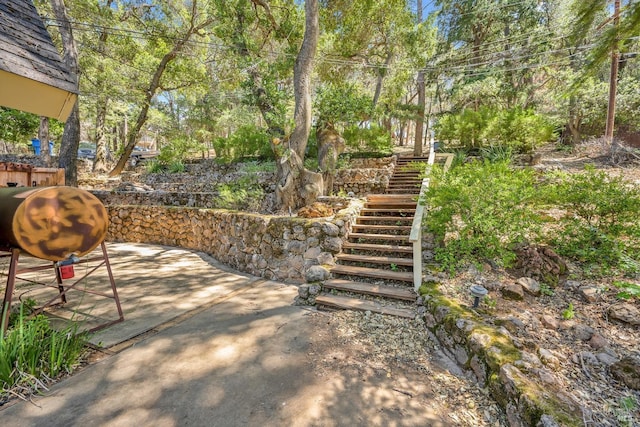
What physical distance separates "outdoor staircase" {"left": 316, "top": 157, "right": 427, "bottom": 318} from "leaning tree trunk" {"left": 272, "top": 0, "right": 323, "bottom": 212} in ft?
6.10

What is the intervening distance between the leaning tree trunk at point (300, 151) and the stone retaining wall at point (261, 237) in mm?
1518

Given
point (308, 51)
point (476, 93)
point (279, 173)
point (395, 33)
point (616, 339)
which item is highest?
point (395, 33)

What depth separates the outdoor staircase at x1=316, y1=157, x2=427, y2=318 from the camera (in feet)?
13.2

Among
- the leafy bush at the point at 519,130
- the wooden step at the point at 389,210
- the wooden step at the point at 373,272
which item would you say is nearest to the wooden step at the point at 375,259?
the wooden step at the point at 373,272

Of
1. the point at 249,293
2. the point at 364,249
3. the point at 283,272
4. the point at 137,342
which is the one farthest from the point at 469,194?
the point at 137,342

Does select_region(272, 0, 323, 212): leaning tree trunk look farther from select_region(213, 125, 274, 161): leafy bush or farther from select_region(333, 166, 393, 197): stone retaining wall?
select_region(213, 125, 274, 161): leafy bush

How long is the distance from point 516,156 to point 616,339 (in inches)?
336

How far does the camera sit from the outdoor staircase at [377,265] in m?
4.02

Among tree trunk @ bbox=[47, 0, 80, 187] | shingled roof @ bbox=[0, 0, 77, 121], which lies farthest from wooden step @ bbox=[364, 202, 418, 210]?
tree trunk @ bbox=[47, 0, 80, 187]

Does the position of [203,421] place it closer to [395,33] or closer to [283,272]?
[283,272]

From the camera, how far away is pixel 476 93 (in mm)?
12992

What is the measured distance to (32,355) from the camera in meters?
2.51

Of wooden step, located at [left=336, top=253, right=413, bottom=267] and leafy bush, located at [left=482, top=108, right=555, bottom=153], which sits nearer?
wooden step, located at [left=336, top=253, right=413, bottom=267]

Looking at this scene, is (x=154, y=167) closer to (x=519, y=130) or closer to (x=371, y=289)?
(x=371, y=289)
